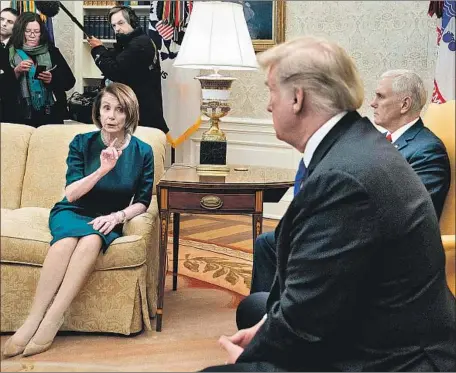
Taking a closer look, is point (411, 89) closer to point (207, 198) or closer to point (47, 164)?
point (207, 198)

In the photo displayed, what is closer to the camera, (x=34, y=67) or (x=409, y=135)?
(x=34, y=67)

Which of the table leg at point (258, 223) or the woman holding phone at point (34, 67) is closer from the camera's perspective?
the woman holding phone at point (34, 67)

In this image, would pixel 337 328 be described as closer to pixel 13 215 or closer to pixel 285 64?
pixel 285 64

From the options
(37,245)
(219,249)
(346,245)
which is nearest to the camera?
(346,245)

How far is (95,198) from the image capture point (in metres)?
2.00

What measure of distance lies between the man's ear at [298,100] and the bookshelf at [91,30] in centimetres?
253

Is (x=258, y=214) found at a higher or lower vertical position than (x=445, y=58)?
lower

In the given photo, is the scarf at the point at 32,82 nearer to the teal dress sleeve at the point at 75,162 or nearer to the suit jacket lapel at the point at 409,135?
the teal dress sleeve at the point at 75,162

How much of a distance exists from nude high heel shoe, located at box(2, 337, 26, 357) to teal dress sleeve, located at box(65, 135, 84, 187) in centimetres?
52

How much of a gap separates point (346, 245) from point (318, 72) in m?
0.22

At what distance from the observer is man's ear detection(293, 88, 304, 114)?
3.14 ft

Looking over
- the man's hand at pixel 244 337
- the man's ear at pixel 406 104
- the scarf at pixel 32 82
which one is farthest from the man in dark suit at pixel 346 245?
the man's ear at pixel 406 104

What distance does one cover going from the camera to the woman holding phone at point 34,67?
1.54m

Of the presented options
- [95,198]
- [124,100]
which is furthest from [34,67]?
[95,198]
